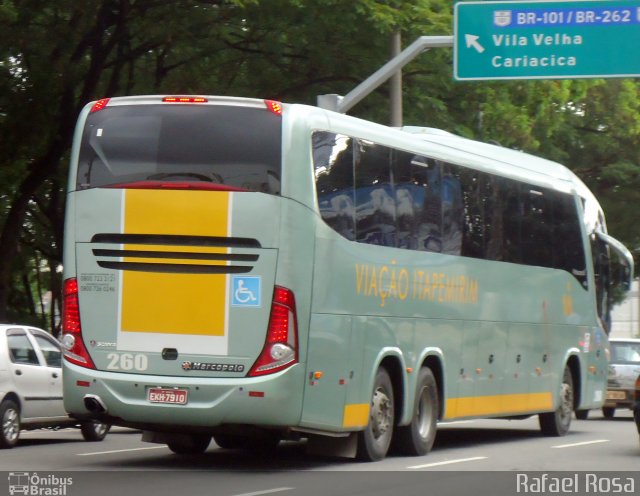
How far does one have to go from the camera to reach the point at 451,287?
17500mm

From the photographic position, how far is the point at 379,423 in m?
15.6

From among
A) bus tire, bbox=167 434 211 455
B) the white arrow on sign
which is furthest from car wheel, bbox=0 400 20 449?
the white arrow on sign

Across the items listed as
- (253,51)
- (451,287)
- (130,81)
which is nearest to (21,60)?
(130,81)

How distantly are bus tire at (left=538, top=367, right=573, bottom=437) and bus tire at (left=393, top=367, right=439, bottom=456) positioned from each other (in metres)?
4.80

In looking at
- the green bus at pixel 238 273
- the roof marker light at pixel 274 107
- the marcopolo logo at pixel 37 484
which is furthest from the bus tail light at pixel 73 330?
the roof marker light at pixel 274 107

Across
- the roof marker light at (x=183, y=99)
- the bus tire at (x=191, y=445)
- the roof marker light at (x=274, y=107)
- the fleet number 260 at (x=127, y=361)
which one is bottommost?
the bus tire at (x=191, y=445)

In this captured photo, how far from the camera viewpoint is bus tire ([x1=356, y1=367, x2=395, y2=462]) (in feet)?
50.2

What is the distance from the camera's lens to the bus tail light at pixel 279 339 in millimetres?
13648

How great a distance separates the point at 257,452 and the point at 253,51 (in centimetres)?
1225

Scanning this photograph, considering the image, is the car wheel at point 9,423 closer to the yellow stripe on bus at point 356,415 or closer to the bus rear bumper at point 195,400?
the bus rear bumper at point 195,400

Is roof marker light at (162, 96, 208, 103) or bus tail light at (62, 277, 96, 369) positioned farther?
roof marker light at (162, 96, 208, 103)

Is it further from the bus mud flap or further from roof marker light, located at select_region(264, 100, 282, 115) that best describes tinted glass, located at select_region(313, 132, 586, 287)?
the bus mud flap

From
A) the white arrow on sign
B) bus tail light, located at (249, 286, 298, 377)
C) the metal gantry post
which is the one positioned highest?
the white arrow on sign

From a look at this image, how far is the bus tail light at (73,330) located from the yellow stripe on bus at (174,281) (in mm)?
525
